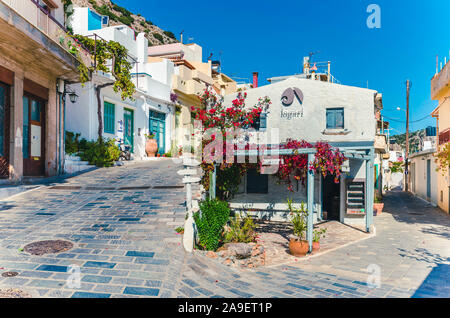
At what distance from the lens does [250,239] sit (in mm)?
7496

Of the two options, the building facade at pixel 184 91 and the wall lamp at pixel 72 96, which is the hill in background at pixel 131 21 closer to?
the building facade at pixel 184 91

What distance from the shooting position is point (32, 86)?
1139 cm

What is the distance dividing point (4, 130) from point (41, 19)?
385 cm

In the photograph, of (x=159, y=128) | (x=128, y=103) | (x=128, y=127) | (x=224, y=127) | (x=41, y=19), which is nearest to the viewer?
(x=224, y=127)

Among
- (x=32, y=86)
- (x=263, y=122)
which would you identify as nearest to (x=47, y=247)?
(x=32, y=86)

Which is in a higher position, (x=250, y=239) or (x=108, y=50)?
(x=108, y=50)

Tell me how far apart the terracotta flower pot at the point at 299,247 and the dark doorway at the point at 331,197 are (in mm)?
5317

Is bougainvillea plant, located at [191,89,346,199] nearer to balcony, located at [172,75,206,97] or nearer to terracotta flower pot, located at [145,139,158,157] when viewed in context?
terracotta flower pot, located at [145,139,158,157]

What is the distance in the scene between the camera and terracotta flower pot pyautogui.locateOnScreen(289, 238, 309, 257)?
719 cm

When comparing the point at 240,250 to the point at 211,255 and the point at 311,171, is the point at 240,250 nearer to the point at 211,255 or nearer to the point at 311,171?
the point at 211,255

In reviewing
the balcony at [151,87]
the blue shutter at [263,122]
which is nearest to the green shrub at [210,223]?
the blue shutter at [263,122]

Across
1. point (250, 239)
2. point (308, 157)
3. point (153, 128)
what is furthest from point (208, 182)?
point (153, 128)

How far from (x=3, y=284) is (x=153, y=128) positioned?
57.1 feet
